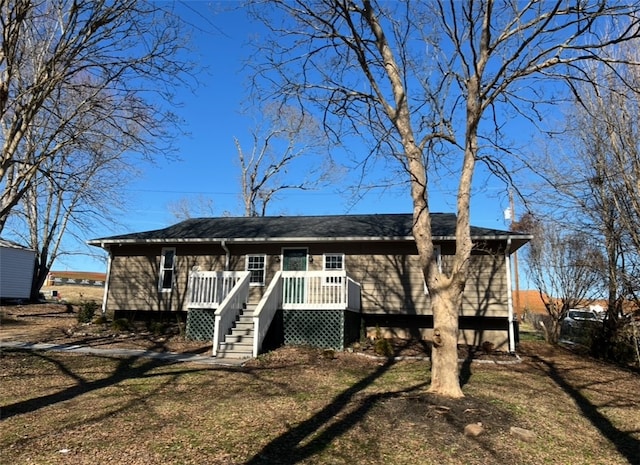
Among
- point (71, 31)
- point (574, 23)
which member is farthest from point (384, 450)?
point (71, 31)

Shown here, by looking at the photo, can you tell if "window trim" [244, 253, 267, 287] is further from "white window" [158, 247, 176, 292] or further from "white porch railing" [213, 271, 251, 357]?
"white window" [158, 247, 176, 292]

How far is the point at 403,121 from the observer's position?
8.41 meters

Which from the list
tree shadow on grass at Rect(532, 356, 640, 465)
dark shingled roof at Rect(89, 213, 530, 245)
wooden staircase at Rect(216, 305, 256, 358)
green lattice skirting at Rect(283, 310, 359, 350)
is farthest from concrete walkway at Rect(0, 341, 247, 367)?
tree shadow on grass at Rect(532, 356, 640, 465)

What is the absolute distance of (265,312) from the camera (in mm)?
11992

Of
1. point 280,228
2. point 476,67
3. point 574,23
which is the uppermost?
point 574,23

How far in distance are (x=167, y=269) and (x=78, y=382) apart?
8302mm

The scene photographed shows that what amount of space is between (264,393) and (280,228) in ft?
30.7

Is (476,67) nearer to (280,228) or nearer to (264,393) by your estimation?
(264,393)

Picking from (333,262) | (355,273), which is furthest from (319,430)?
(333,262)

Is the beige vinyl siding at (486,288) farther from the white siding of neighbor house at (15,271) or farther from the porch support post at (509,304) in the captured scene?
the white siding of neighbor house at (15,271)

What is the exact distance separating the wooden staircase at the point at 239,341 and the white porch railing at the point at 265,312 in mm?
370

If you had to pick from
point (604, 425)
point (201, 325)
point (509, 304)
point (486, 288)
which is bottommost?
point (604, 425)

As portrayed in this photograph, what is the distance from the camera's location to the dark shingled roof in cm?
1466

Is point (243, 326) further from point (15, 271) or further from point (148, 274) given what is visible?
point (15, 271)
